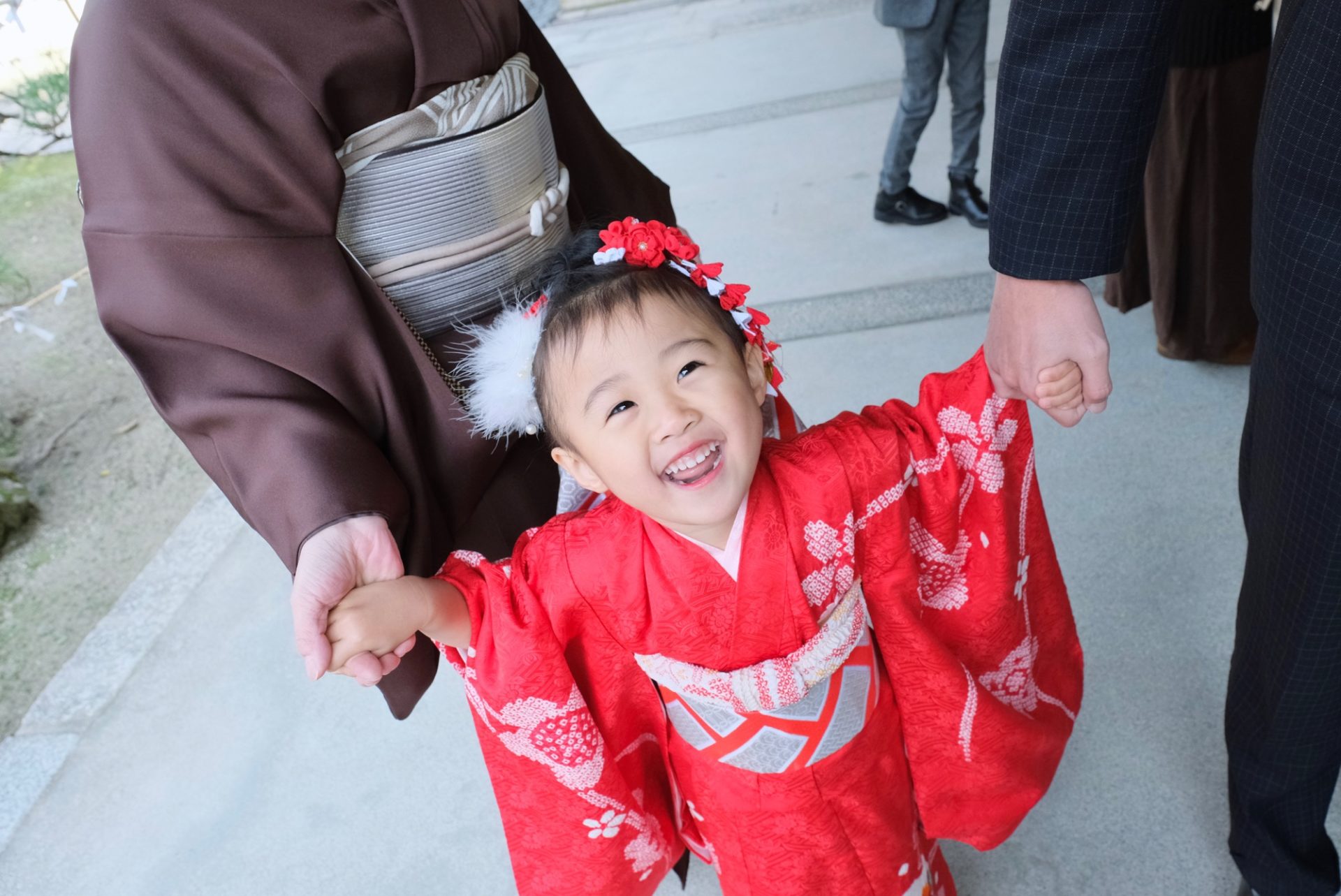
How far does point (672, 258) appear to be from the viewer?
1.01 m

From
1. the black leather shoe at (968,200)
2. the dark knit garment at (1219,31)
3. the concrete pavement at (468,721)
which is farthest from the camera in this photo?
the black leather shoe at (968,200)

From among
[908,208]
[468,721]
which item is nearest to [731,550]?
[468,721]

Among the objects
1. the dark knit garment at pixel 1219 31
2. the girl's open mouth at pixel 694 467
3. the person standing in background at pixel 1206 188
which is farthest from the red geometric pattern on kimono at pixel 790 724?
the dark knit garment at pixel 1219 31

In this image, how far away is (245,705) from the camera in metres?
2.05

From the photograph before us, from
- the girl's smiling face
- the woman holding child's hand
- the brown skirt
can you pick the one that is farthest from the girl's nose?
the brown skirt

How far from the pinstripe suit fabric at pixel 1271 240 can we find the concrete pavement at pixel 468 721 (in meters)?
0.40

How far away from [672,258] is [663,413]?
19 centimetres

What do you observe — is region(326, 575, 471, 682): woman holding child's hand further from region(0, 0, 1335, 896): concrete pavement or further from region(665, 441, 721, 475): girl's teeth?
region(0, 0, 1335, 896): concrete pavement

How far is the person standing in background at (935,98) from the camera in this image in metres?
2.95

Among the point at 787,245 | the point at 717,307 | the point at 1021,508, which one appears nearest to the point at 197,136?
the point at 717,307

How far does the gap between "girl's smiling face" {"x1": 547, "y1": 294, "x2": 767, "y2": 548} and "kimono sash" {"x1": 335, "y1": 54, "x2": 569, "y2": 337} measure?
203 mm

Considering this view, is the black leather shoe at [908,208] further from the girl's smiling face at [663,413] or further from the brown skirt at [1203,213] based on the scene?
the girl's smiling face at [663,413]

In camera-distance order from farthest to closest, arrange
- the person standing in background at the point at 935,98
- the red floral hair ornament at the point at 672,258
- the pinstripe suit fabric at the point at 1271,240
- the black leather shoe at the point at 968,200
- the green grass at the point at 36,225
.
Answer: the black leather shoe at the point at 968,200 < the person standing in background at the point at 935,98 < the green grass at the point at 36,225 < the red floral hair ornament at the point at 672,258 < the pinstripe suit fabric at the point at 1271,240

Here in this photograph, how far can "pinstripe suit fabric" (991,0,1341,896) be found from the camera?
74cm
